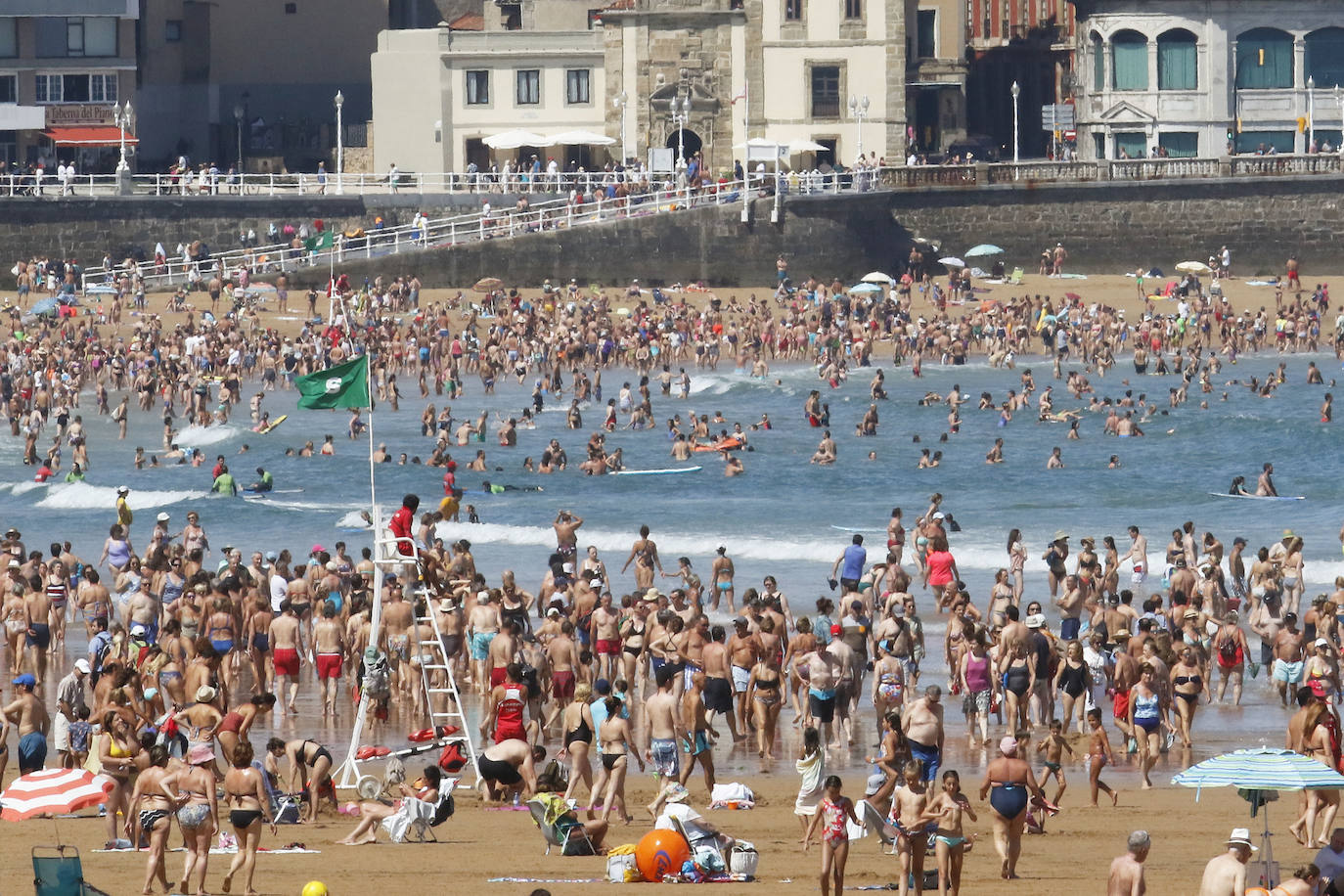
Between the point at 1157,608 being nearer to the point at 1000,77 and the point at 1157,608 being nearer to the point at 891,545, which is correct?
the point at 891,545

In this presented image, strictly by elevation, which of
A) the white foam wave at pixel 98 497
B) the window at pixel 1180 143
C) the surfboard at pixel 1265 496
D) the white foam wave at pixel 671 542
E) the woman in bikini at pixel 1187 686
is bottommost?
the woman in bikini at pixel 1187 686

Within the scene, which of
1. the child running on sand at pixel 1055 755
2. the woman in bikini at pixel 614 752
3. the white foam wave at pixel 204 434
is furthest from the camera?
the white foam wave at pixel 204 434

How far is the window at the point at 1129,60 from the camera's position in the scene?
2167 inches

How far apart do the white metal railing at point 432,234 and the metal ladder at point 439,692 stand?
1184 inches

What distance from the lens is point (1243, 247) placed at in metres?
51.8

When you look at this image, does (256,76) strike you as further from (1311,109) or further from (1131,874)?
(1131,874)

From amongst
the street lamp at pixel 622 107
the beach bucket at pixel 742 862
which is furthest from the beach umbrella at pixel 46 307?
the beach bucket at pixel 742 862

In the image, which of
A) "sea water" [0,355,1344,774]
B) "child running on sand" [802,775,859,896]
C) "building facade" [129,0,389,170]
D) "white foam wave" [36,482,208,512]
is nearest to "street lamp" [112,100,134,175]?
"building facade" [129,0,389,170]

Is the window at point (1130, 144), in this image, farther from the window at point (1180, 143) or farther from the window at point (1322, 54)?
the window at point (1322, 54)

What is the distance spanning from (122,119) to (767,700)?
41.0 m

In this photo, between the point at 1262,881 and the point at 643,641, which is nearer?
the point at 1262,881

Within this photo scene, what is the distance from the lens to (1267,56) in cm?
5475

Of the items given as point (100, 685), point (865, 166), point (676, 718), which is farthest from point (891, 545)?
point (865, 166)

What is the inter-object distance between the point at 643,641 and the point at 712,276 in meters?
31.5
